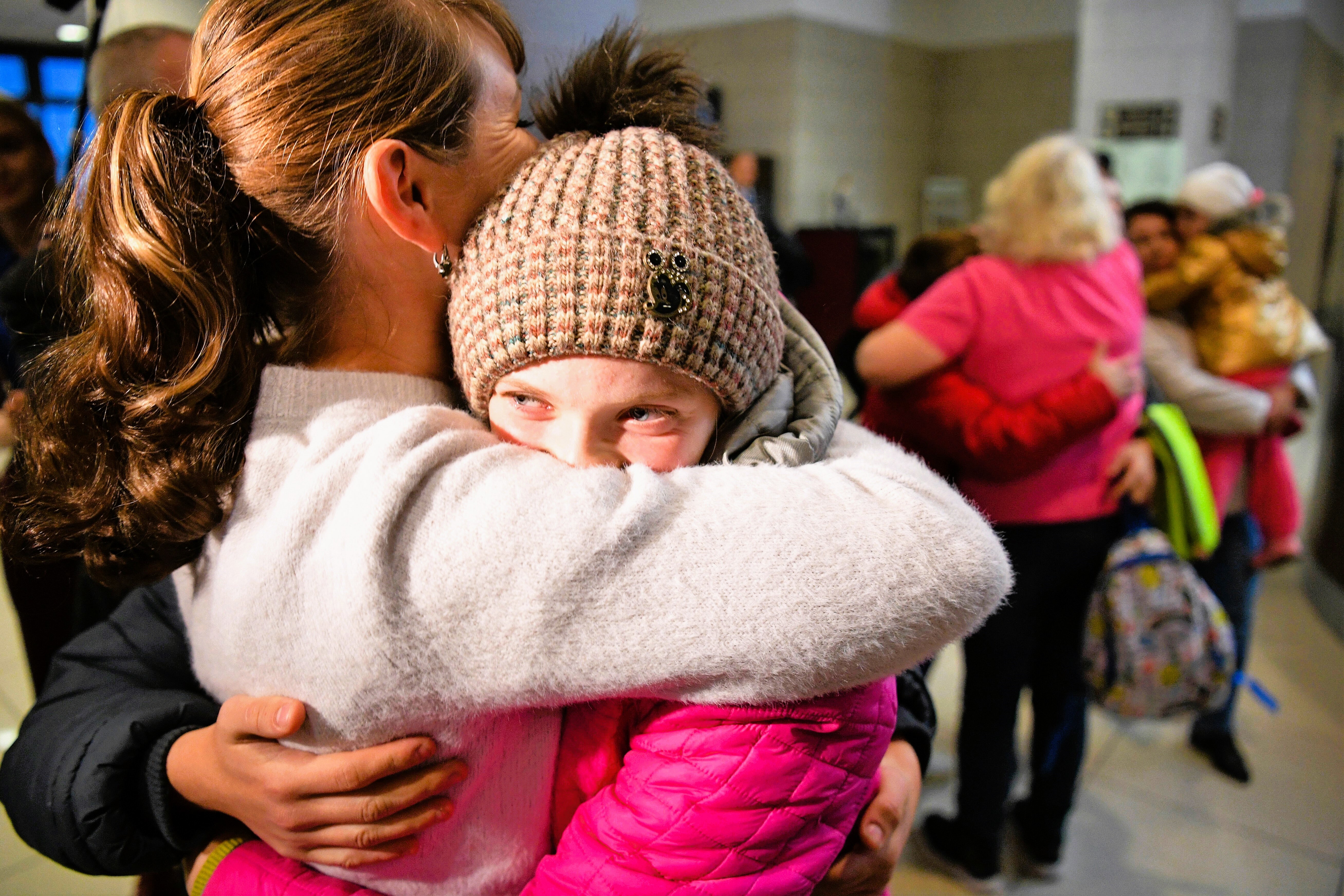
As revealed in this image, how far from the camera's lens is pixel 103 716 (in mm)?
877

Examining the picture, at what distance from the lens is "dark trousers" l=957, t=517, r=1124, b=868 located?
6.36 ft

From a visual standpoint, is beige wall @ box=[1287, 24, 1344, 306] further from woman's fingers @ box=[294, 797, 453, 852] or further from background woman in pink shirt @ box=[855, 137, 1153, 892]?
woman's fingers @ box=[294, 797, 453, 852]

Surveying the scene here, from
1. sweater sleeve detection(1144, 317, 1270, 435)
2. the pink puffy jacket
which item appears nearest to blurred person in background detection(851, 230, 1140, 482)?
sweater sleeve detection(1144, 317, 1270, 435)

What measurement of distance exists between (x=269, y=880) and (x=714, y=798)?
440 millimetres

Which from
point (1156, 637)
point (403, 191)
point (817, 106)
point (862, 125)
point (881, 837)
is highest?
point (817, 106)

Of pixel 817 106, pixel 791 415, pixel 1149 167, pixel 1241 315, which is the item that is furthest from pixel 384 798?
pixel 817 106

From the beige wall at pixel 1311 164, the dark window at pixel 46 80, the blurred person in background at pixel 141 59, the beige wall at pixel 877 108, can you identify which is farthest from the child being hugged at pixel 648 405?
the beige wall at pixel 877 108

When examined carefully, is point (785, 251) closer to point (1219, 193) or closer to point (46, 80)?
point (1219, 193)

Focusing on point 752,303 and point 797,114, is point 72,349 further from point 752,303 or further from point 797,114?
point 797,114

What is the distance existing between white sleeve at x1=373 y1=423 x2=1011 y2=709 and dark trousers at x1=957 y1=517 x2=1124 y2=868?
1.37 metres

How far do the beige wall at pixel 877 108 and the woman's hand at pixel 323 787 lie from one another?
19.4 feet

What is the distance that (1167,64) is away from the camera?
14.7ft

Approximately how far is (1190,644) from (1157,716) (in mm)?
208

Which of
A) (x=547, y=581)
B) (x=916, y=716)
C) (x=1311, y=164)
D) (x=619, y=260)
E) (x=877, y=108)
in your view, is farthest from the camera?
(x=877, y=108)
